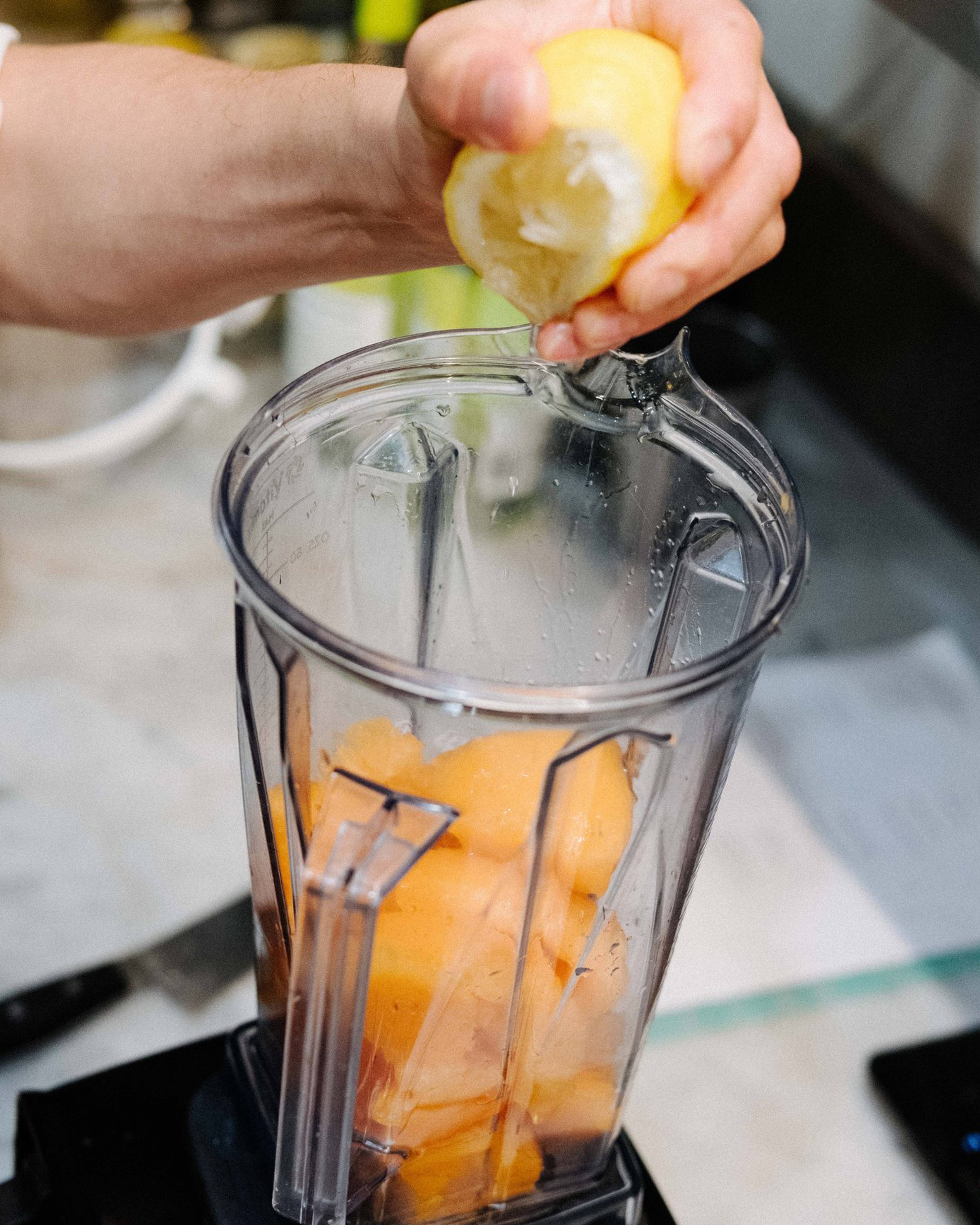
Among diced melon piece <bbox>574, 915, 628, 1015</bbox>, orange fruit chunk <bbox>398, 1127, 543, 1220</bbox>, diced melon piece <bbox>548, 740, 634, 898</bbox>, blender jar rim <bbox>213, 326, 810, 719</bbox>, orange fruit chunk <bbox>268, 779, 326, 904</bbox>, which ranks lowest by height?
orange fruit chunk <bbox>398, 1127, 543, 1220</bbox>

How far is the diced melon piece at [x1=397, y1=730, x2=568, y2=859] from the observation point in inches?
13.7

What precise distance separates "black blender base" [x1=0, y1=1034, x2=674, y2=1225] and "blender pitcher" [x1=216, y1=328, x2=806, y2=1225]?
0.8 inches

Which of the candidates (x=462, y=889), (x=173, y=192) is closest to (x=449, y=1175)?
(x=462, y=889)

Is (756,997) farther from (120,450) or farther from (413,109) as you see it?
(120,450)

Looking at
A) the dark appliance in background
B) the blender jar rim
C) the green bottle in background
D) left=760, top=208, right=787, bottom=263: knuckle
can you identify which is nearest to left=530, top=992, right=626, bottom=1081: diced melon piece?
the blender jar rim

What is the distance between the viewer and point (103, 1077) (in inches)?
17.7

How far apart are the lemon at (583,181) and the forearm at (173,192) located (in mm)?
147

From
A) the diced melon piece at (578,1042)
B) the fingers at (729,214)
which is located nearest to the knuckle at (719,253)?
the fingers at (729,214)

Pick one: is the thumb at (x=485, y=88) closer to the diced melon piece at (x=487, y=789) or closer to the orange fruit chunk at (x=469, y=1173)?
the diced melon piece at (x=487, y=789)

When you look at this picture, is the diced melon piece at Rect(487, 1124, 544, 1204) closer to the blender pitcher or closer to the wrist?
the blender pitcher

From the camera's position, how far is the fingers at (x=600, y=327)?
1.11 ft

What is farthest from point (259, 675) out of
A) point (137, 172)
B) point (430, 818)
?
point (137, 172)

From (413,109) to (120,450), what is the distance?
621mm

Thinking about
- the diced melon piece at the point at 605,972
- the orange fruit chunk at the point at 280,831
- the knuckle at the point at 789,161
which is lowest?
the diced melon piece at the point at 605,972
